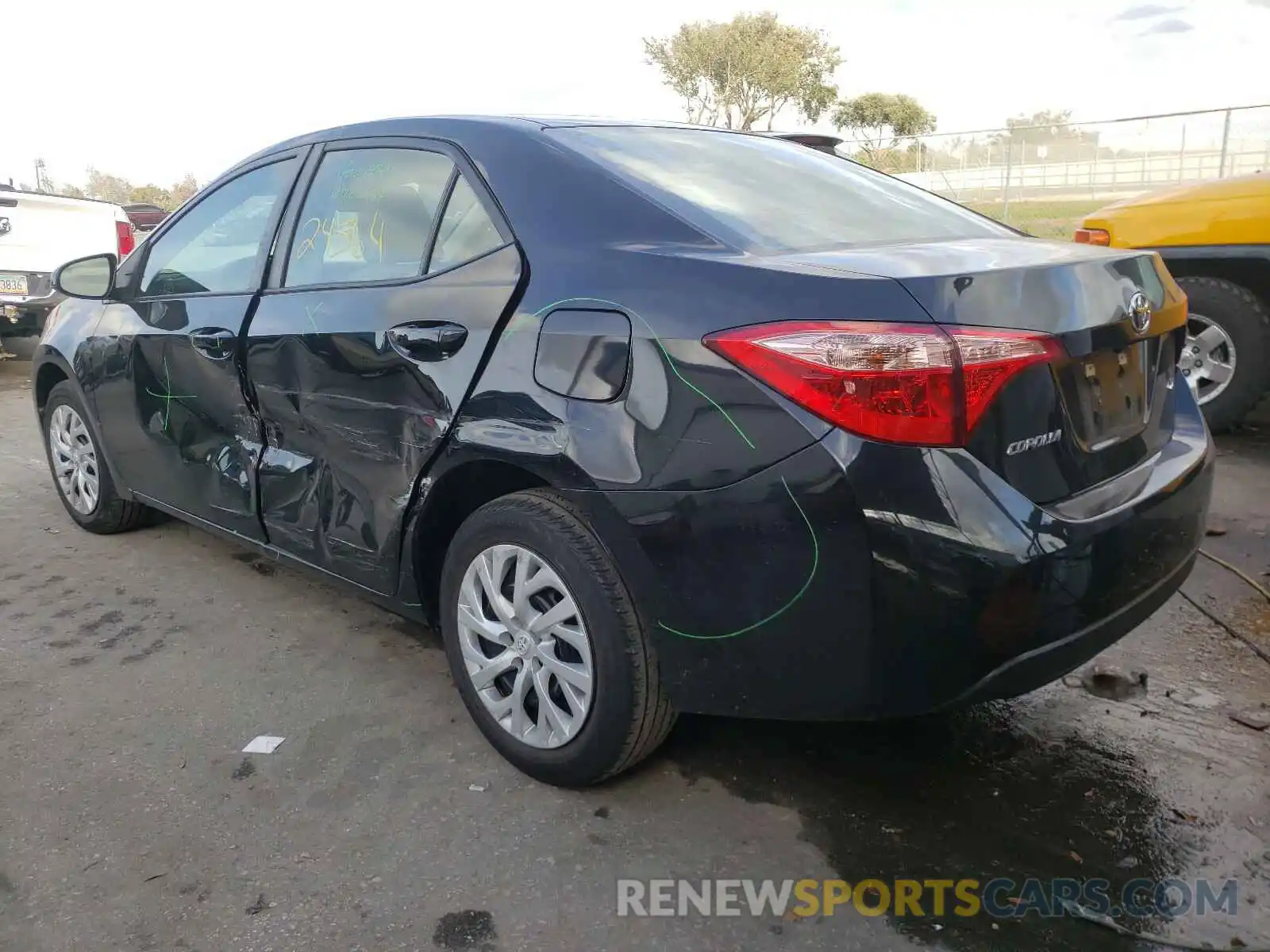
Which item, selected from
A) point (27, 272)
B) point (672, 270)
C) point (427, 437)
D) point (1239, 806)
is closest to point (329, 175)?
point (427, 437)

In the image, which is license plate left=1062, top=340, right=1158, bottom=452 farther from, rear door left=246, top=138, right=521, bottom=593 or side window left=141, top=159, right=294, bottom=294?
side window left=141, top=159, right=294, bottom=294

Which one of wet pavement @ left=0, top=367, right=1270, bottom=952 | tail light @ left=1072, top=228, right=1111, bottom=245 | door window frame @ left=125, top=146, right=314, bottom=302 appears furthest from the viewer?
tail light @ left=1072, top=228, right=1111, bottom=245

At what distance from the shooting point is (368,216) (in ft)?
9.84

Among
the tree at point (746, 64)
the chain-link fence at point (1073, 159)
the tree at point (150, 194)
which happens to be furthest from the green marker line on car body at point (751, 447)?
the tree at point (150, 194)

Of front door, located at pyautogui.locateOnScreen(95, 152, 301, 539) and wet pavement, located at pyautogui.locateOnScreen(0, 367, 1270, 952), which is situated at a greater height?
front door, located at pyautogui.locateOnScreen(95, 152, 301, 539)

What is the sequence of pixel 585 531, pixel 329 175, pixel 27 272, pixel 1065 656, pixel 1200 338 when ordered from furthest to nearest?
pixel 27 272
pixel 1200 338
pixel 329 175
pixel 585 531
pixel 1065 656

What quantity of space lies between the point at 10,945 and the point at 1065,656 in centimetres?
222

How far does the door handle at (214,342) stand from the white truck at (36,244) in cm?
672

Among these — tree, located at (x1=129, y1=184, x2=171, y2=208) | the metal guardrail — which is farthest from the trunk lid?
tree, located at (x1=129, y1=184, x2=171, y2=208)

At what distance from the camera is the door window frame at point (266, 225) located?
3.30 m

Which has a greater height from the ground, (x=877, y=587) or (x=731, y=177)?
(x=731, y=177)

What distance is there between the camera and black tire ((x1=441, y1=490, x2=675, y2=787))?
2.29 meters

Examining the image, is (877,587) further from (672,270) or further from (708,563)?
(672,270)

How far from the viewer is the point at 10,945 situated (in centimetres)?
207
